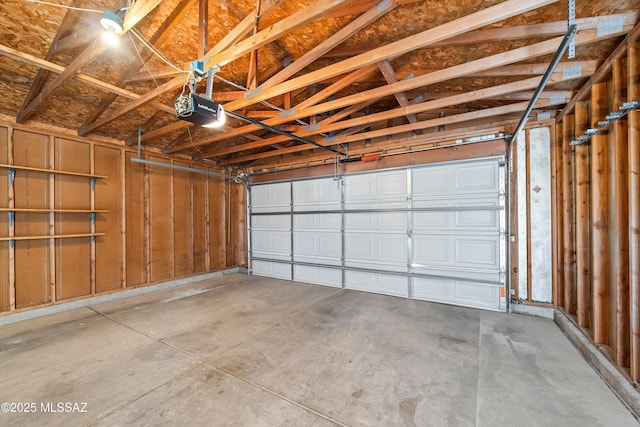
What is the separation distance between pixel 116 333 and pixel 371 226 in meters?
4.23

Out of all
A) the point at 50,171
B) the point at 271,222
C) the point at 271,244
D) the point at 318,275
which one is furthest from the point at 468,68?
the point at 50,171

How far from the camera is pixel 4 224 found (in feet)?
11.5

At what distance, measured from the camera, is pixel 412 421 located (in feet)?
5.62

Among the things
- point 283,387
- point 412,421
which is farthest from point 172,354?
point 412,421

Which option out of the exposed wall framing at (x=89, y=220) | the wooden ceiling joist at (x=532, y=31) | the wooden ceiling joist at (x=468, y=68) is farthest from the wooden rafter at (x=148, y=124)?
the wooden ceiling joist at (x=532, y=31)

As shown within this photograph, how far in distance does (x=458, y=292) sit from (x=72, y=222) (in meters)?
6.59

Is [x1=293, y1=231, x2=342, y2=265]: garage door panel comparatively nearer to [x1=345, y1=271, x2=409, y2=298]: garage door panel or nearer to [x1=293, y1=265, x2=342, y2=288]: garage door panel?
[x1=293, y1=265, x2=342, y2=288]: garage door panel

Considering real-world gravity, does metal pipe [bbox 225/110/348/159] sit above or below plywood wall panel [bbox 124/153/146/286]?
above

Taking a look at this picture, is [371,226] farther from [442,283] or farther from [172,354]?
[172,354]

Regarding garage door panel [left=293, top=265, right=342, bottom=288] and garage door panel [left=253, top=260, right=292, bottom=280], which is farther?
garage door panel [left=253, top=260, right=292, bottom=280]

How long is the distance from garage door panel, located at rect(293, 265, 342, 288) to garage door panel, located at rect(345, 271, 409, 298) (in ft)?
0.78

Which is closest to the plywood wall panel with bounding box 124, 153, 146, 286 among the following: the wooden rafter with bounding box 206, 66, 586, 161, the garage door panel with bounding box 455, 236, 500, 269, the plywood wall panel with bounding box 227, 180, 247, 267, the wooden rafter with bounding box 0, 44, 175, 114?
the plywood wall panel with bounding box 227, 180, 247, 267

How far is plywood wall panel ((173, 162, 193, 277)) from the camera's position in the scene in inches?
217

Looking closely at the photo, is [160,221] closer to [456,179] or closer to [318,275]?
[318,275]
